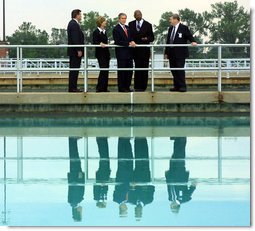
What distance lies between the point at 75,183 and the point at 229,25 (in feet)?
160

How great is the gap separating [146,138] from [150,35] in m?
3.96

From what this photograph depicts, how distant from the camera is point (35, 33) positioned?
173 ft

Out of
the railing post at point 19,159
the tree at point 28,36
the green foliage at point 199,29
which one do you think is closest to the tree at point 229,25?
the green foliage at point 199,29

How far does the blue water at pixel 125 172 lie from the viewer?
629 centimetres

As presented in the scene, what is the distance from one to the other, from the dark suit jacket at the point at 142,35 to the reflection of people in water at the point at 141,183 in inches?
182

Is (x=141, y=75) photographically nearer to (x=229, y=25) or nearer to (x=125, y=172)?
(x=125, y=172)

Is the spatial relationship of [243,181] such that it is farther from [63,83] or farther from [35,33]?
[35,33]

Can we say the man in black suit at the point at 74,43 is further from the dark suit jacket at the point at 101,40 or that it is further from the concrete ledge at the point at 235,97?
the concrete ledge at the point at 235,97

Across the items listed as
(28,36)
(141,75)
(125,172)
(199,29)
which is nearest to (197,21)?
(199,29)

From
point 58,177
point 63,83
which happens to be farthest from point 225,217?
point 63,83

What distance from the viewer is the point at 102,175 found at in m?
8.38

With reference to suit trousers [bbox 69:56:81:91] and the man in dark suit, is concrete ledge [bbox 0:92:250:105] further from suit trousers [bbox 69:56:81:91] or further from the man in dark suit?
the man in dark suit

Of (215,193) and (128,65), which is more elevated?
(128,65)

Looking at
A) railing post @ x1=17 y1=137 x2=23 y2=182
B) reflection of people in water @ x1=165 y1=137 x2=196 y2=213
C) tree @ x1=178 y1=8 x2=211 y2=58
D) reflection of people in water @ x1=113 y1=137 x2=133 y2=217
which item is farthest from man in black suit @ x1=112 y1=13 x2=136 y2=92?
tree @ x1=178 y1=8 x2=211 y2=58
